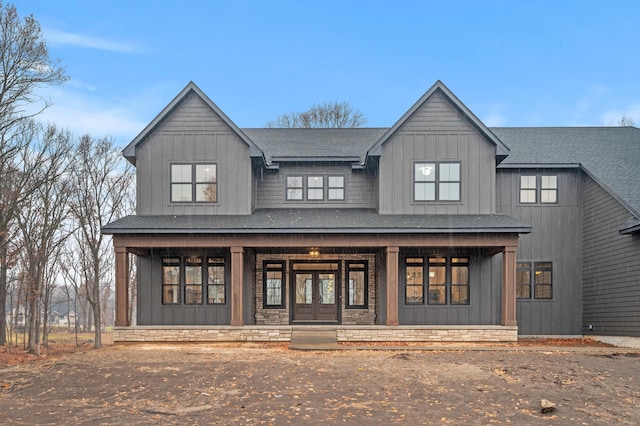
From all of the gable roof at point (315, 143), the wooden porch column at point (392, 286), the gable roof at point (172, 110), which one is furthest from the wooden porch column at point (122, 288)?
the wooden porch column at point (392, 286)

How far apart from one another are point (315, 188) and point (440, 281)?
5618 millimetres

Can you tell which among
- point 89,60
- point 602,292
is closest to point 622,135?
point 602,292

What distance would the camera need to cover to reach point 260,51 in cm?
15188

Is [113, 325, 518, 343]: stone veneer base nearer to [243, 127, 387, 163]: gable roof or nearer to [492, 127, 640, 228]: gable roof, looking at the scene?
[492, 127, 640, 228]: gable roof

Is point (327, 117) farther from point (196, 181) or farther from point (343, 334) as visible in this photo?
point (343, 334)

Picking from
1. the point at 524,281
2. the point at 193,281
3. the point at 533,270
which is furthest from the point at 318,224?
the point at 533,270

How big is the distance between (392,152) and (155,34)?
130918 mm

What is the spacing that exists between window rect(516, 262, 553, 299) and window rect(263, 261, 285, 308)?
8661mm

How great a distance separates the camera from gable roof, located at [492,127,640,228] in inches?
709

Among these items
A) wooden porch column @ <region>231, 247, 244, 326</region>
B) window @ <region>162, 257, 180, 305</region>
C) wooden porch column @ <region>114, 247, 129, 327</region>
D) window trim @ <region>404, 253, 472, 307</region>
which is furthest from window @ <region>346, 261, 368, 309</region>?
wooden porch column @ <region>114, 247, 129, 327</region>

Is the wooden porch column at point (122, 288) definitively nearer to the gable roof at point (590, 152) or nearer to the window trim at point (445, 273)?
the window trim at point (445, 273)

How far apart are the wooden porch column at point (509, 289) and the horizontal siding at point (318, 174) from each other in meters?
5.23

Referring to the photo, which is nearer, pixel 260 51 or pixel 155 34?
pixel 155 34

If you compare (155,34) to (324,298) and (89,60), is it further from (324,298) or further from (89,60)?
(324,298)
